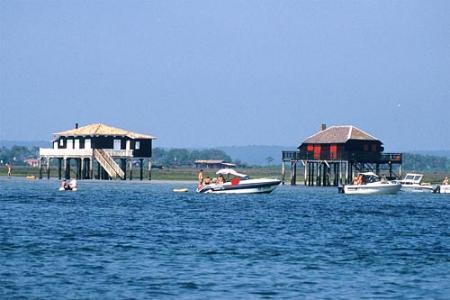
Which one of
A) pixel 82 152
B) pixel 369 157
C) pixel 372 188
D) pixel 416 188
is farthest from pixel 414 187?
pixel 82 152

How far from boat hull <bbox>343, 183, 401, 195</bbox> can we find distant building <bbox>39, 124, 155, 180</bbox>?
39141 millimetres

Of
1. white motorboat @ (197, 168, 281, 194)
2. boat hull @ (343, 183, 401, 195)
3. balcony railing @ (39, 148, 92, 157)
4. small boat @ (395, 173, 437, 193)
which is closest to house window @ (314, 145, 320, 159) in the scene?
small boat @ (395, 173, 437, 193)

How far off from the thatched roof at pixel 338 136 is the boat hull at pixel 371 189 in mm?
17630

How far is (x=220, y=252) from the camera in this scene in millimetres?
47594

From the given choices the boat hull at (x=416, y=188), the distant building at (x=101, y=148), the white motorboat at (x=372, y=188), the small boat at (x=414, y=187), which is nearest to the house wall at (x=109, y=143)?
the distant building at (x=101, y=148)

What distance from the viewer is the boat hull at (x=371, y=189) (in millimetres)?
111500

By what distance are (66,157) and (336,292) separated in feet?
361

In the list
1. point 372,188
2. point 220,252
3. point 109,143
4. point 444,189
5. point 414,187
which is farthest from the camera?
point 109,143

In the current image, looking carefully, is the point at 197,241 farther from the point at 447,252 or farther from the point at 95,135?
the point at 95,135

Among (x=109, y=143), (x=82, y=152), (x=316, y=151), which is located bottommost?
(x=82, y=152)

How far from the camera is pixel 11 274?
3966 centimetres

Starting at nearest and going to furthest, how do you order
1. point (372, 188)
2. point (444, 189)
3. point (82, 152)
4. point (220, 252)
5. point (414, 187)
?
point (220, 252), point (372, 188), point (444, 189), point (414, 187), point (82, 152)

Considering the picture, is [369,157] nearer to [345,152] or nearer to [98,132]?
[345,152]

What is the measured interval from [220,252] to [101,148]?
97020 mm
